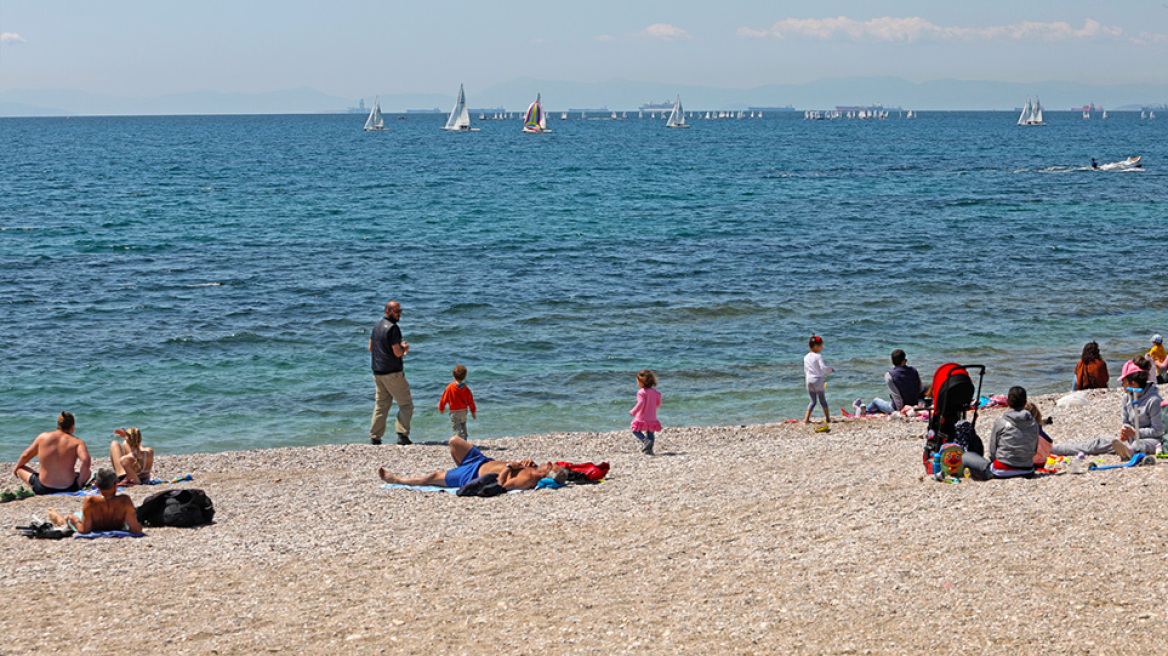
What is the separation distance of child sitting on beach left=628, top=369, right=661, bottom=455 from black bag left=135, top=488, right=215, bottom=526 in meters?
6.13

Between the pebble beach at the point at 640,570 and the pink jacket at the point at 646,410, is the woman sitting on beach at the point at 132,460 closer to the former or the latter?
the pebble beach at the point at 640,570

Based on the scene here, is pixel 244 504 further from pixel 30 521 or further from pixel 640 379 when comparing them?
pixel 640 379

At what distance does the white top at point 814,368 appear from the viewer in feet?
56.8

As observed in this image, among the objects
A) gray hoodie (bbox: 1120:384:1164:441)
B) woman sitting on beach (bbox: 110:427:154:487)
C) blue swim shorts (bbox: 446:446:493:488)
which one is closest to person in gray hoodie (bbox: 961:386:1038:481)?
gray hoodie (bbox: 1120:384:1164:441)

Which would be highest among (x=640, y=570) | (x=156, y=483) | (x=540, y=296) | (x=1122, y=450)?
(x=1122, y=450)

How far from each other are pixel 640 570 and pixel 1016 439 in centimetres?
505

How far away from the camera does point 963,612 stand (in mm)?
8641

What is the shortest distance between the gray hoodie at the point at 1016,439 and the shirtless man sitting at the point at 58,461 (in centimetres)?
1170

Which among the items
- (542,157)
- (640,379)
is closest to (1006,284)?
(640,379)

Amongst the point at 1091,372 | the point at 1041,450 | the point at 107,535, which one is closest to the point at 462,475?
the point at 107,535

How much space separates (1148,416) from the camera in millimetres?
12609

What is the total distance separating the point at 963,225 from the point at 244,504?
43.4 m

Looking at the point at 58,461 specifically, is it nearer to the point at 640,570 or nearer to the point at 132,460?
the point at 132,460

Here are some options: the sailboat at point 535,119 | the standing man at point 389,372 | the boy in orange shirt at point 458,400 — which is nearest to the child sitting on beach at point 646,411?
the boy in orange shirt at point 458,400
